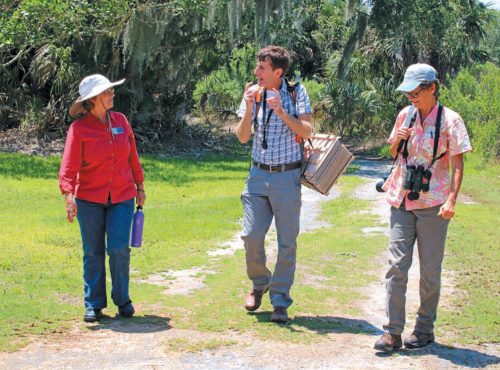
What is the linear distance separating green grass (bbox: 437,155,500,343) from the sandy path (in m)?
0.49

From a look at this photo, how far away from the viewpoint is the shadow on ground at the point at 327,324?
22.1ft

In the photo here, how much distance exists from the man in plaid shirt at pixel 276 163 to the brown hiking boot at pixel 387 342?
917 millimetres

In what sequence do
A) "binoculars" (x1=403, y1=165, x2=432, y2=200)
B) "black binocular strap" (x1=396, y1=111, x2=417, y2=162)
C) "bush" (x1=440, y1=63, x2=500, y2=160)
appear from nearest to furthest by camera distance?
"binoculars" (x1=403, y1=165, x2=432, y2=200) → "black binocular strap" (x1=396, y1=111, x2=417, y2=162) → "bush" (x1=440, y1=63, x2=500, y2=160)

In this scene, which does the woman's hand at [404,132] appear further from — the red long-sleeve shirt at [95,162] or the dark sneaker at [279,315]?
the red long-sleeve shirt at [95,162]

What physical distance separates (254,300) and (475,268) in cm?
330

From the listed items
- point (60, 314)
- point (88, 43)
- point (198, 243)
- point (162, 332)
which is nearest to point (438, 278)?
point (162, 332)

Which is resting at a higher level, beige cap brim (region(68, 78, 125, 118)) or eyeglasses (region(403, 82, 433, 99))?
A: eyeglasses (region(403, 82, 433, 99))

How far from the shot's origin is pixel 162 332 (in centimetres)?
648

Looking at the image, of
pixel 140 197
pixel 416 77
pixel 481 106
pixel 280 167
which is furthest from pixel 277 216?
pixel 481 106

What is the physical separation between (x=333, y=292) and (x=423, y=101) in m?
2.57

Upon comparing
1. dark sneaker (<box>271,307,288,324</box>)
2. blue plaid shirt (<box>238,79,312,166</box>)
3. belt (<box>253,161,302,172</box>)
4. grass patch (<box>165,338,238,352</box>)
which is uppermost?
blue plaid shirt (<box>238,79,312,166</box>)

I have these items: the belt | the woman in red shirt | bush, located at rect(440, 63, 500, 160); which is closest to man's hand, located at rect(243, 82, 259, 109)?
the belt

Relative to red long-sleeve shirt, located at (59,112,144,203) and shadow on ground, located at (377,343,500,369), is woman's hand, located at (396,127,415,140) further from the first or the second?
red long-sleeve shirt, located at (59,112,144,203)

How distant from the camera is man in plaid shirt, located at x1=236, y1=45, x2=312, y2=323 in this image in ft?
22.3
